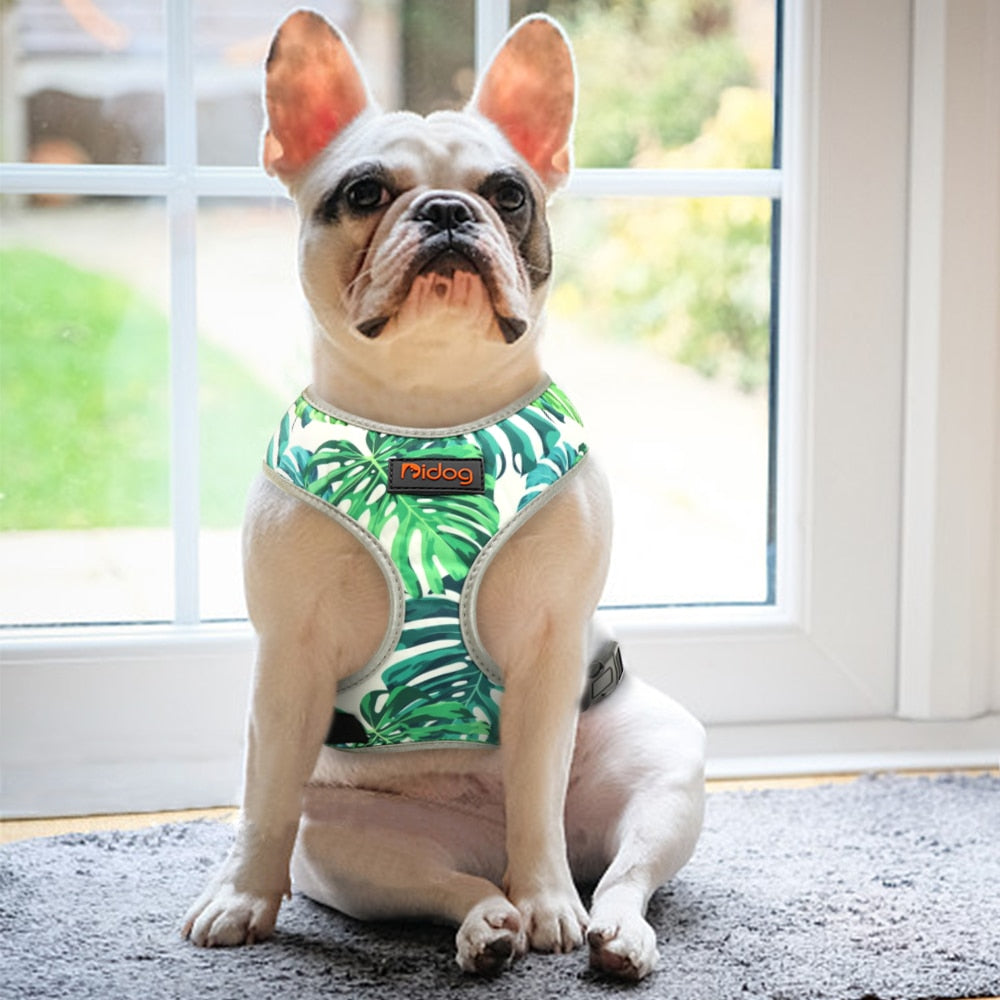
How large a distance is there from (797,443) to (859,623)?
0.76 feet

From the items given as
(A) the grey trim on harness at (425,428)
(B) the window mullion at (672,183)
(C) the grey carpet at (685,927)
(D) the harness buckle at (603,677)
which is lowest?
(C) the grey carpet at (685,927)

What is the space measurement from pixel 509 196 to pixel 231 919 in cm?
64

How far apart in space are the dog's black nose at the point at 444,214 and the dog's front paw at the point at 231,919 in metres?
0.57

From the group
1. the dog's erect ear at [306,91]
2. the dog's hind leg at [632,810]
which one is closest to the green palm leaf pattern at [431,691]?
the dog's hind leg at [632,810]

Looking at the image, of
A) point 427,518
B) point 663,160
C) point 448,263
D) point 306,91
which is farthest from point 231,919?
point 663,160

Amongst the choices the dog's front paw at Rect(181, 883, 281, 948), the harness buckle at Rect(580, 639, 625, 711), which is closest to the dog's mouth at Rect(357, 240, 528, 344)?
the harness buckle at Rect(580, 639, 625, 711)

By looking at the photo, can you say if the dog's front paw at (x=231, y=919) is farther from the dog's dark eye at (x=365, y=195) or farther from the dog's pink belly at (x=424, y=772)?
the dog's dark eye at (x=365, y=195)

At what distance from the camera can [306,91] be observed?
150 cm

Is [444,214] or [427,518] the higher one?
[444,214]

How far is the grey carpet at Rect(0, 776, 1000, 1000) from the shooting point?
133 centimetres

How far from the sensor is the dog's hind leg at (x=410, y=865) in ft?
4.44

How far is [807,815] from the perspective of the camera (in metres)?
1.81

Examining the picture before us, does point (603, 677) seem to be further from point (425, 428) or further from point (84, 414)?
point (84, 414)

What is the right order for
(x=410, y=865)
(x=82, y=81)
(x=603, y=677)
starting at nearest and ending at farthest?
(x=410, y=865), (x=603, y=677), (x=82, y=81)
